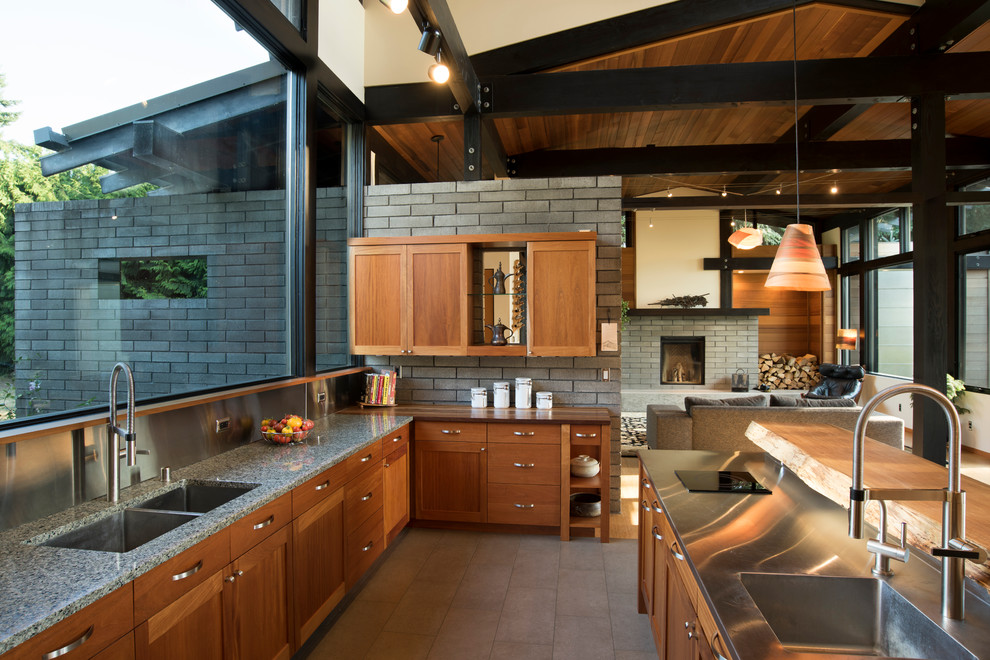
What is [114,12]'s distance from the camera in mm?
2082

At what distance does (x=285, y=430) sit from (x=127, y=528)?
915 mm

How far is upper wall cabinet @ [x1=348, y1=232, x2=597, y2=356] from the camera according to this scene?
3.72 m

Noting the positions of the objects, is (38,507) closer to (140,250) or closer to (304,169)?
(140,250)

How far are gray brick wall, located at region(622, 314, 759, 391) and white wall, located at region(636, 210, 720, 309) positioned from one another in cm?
34

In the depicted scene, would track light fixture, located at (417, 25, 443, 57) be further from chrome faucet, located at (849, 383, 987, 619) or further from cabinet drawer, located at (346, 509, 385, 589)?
chrome faucet, located at (849, 383, 987, 619)

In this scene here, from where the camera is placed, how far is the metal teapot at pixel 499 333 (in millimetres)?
3934

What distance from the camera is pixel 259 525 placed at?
1861mm

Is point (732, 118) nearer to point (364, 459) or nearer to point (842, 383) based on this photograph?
point (842, 383)

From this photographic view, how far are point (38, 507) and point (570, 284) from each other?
2.93 meters

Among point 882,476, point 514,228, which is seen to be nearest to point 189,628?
point 882,476

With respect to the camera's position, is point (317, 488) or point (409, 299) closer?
point (317, 488)

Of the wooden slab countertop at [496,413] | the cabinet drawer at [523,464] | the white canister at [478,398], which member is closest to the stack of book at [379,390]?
the wooden slab countertop at [496,413]

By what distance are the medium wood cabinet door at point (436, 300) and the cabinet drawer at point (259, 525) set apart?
191cm

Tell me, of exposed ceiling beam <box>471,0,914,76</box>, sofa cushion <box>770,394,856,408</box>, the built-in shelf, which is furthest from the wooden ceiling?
sofa cushion <box>770,394,856,408</box>
